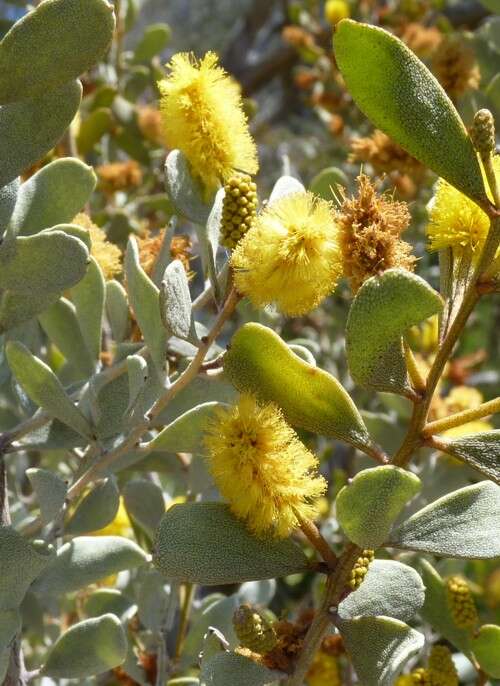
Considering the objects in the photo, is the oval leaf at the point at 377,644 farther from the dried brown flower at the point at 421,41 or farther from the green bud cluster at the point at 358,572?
the dried brown flower at the point at 421,41

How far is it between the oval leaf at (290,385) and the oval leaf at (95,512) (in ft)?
1.02

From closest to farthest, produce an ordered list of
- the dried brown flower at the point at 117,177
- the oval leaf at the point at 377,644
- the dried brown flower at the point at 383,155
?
the oval leaf at the point at 377,644 → the dried brown flower at the point at 383,155 → the dried brown flower at the point at 117,177

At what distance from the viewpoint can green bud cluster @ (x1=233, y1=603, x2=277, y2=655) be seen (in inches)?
34.6

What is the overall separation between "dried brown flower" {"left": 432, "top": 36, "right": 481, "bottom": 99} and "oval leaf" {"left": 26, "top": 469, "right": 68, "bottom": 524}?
1.16 metres

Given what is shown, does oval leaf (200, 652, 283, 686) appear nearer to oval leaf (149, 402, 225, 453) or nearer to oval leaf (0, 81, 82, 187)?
oval leaf (149, 402, 225, 453)

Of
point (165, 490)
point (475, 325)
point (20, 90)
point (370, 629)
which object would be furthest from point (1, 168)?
point (475, 325)

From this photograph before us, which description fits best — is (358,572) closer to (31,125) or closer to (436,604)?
(436,604)

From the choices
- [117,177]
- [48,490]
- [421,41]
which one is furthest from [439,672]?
[421,41]

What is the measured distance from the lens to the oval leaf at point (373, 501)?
2.43ft

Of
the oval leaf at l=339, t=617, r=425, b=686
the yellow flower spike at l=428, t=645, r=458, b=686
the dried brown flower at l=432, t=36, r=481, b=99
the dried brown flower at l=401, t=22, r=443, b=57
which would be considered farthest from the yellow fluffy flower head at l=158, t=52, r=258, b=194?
the dried brown flower at l=401, t=22, r=443, b=57

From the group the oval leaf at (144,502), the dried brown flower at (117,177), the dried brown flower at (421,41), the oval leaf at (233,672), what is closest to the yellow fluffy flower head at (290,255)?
the oval leaf at (233,672)

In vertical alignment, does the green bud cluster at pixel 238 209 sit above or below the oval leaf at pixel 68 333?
above

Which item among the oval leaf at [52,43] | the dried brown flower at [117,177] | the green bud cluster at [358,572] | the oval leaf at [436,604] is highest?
the oval leaf at [52,43]

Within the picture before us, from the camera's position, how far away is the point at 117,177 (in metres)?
2.08
